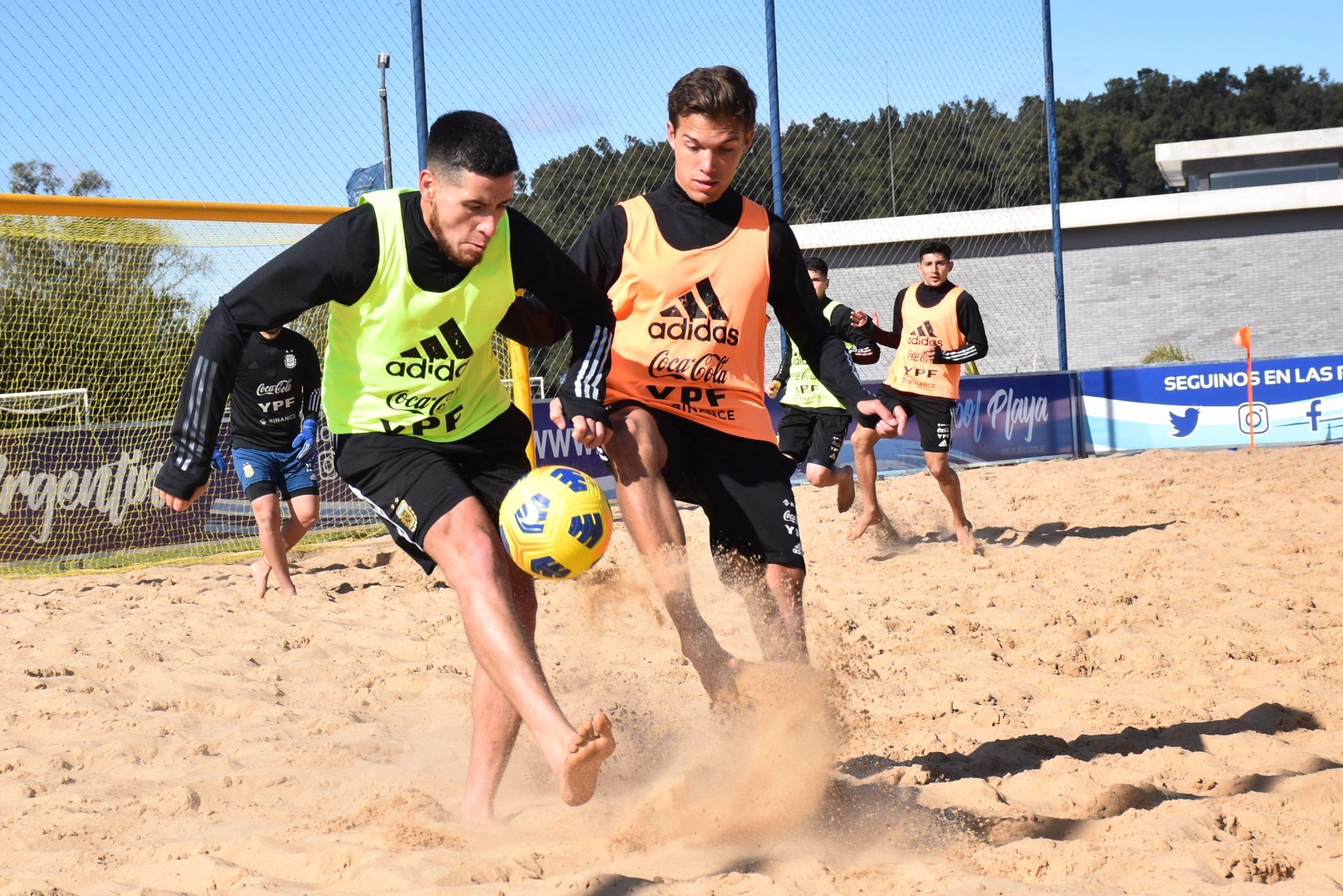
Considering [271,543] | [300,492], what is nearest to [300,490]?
[300,492]

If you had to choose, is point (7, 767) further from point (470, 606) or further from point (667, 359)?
point (667, 359)

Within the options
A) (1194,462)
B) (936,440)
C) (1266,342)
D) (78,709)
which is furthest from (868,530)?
(1266,342)

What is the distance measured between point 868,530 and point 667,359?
5416 mm

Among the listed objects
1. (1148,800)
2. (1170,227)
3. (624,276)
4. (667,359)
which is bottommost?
(1148,800)

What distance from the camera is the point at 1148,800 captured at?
3209mm

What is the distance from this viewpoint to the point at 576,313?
10.9ft

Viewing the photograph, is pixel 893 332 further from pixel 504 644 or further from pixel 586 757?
pixel 586 757

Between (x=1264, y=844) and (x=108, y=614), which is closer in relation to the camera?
(x=1264, y=844)

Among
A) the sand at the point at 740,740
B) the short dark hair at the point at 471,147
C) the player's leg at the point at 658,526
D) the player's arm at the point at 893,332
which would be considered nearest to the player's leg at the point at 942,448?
the player's arm at the point at 893,332

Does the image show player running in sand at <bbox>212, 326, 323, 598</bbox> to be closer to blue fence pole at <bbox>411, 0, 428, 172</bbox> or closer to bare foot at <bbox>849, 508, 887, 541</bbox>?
blue fence pole at <bbox>411, 0, 428, 172</bbox>

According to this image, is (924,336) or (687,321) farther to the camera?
(924,336)

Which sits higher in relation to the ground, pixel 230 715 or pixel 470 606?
pixel 470 606

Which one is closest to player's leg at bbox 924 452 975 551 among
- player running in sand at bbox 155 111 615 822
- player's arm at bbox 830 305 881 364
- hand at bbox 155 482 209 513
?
player's arm at bbox 830 305 881 364

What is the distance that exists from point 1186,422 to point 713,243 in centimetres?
1308
